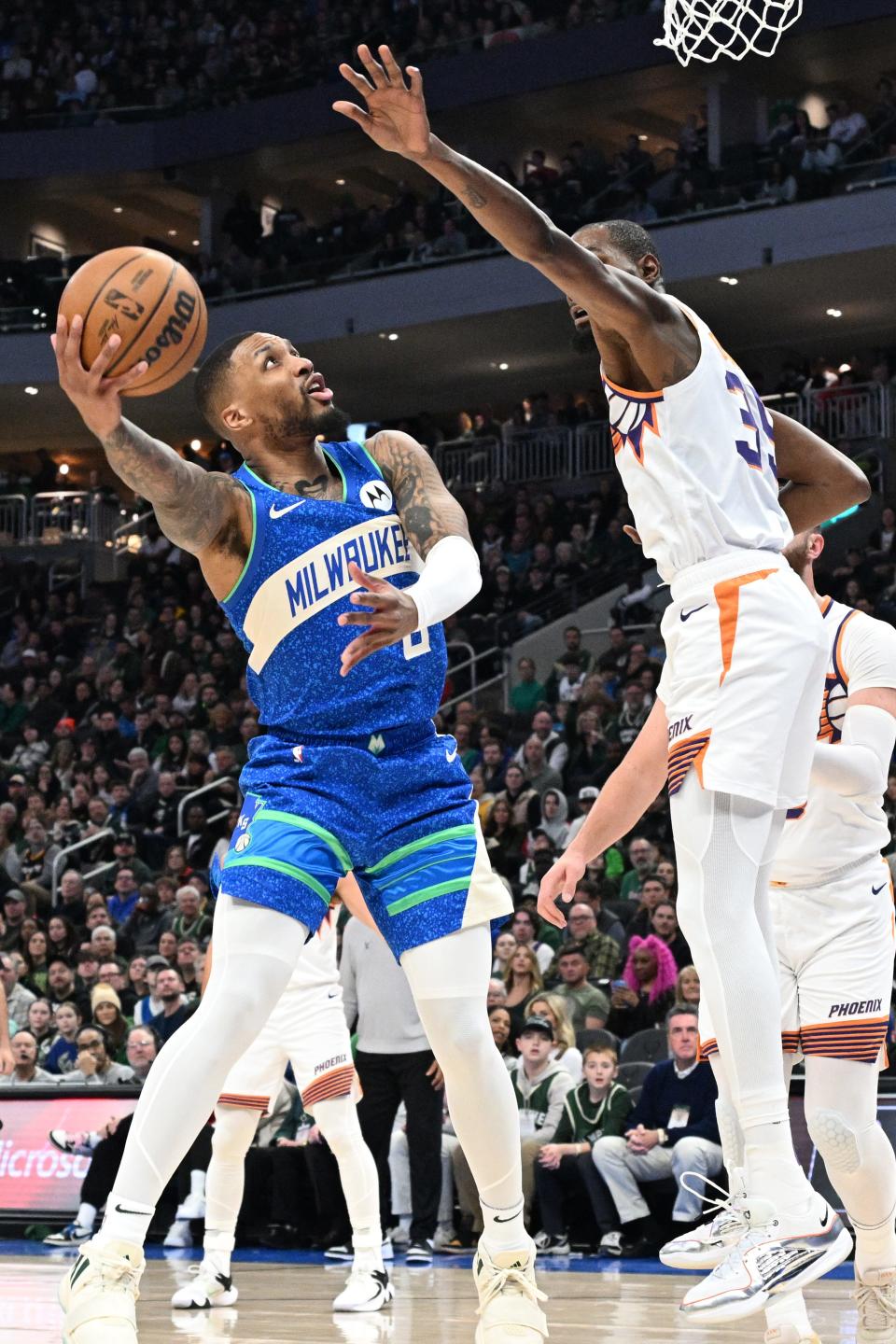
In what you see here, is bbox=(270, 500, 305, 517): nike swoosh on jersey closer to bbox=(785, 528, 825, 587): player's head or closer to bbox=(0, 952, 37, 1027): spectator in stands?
bbox=(785, 528, 825, 587): player's head

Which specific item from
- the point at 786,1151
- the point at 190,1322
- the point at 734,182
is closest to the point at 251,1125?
the point at 190,1322

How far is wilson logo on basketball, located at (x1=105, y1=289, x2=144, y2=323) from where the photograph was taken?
4527 mm

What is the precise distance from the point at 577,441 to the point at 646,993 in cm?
1508

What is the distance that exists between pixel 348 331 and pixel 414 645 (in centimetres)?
2257

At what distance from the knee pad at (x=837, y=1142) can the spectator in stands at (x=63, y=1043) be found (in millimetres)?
9342

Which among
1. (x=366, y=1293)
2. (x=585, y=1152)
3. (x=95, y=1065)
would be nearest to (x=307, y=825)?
(x=366, y=1293)

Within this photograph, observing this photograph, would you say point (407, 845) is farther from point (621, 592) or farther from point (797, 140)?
point (797, 140)

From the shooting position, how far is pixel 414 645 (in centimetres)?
468

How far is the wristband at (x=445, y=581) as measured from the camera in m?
4.24

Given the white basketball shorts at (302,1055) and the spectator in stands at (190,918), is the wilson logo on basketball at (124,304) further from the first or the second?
the spectator in stands at (190,918)

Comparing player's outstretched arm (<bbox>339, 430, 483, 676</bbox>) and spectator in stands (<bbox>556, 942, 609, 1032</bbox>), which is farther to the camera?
spectator in stands (<bbox>556, 942, 609, 1032</bbox>)

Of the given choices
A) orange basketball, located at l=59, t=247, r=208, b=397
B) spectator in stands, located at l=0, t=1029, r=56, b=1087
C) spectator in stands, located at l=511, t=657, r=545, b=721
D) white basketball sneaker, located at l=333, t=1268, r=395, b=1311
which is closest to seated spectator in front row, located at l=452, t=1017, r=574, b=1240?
white basketball sneaker, located at l=333, t=1268, r=395, b=1311

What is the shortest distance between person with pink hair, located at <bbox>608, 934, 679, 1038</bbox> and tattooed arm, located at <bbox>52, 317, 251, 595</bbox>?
7.18 m

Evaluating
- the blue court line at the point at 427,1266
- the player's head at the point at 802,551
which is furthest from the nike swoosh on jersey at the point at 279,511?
the blue court line at the point at 427,1266
